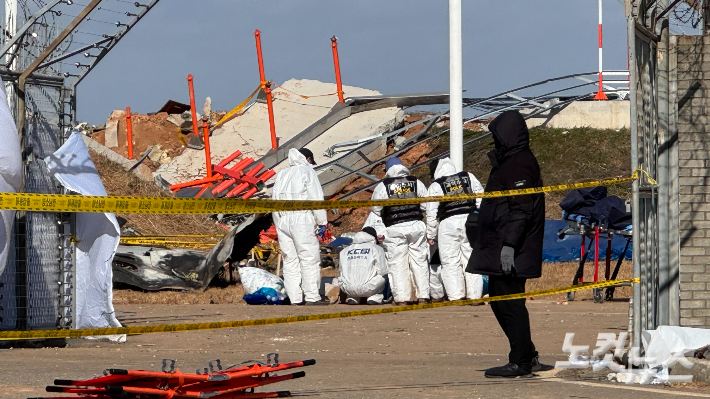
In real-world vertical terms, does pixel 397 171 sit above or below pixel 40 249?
above

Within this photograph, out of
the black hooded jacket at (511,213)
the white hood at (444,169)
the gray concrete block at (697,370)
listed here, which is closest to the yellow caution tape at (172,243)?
the white hood at (444,169)

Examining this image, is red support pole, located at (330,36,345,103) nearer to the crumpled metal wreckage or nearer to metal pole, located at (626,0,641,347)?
the crumpled metal wreckage

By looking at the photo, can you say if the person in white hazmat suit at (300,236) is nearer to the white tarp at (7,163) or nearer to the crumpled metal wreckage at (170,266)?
the crumpled metal wreckage at (170,266)

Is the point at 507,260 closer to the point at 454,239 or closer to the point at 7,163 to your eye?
the point at 7,163

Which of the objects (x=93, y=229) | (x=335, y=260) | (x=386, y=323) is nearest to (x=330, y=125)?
(x=335, y=260)

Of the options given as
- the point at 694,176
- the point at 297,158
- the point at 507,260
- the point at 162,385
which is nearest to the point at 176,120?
the point at 297,158

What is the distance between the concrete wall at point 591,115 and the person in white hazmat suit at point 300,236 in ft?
41.0

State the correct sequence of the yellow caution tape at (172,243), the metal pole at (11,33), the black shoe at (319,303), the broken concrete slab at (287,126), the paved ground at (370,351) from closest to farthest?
the paved ground at (370,351) → the metal pole at (11,33) → the black shoe at (319,303) → the yellow caution tape at (172,243) → the broken concrete slab at (287,126)

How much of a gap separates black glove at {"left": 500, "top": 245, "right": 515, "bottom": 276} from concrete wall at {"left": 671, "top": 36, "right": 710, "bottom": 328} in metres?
2.37

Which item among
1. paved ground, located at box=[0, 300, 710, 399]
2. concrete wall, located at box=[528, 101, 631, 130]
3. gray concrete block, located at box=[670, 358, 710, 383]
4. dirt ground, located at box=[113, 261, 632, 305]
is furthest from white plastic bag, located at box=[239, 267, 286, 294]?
concrete wall, located at box=[528, 101, 631, 130]

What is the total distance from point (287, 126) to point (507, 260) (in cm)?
1941

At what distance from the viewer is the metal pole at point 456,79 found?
49.5 feet

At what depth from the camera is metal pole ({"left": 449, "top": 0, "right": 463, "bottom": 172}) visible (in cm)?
1508

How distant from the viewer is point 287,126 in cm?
2569
